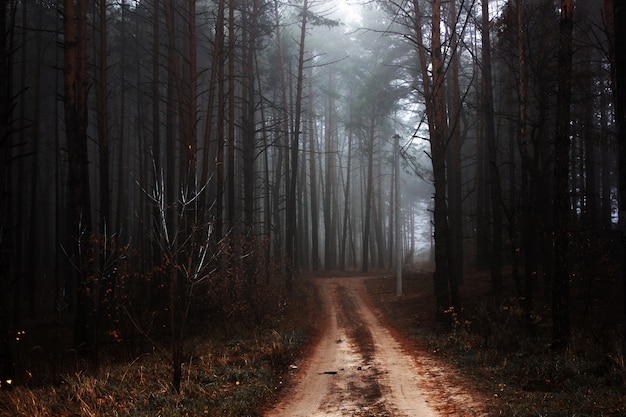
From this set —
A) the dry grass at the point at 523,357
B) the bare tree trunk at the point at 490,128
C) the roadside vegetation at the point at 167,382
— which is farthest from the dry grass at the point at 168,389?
the bare tree trunk at the point at 490,128

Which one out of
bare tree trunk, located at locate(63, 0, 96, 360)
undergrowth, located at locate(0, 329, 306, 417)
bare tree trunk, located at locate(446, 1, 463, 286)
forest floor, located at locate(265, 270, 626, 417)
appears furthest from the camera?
bare tree trunk, located at locate(446, 1, 463, 286)

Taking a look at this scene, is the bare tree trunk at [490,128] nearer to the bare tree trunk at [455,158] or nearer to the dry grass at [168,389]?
the bare tree trunk at [455,158]

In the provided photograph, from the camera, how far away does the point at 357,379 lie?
963 centimetres

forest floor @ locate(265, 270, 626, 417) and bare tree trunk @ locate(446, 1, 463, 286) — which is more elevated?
bare tree trunk @ locate(446, 1, 463, 286)

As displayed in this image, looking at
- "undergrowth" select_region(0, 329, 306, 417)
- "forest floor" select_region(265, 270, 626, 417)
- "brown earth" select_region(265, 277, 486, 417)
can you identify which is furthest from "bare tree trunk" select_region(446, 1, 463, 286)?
"undergrowth" select_region(0, 329, 306, 417)

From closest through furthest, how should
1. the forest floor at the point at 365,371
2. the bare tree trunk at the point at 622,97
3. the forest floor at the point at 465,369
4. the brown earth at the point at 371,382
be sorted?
the bare tree trunk at the point at 622,97, the forest floor at the point at 365,371, the forest floor at the point at 465,369, the brown earth at the point at 371,382

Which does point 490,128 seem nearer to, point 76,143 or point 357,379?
point 357,379

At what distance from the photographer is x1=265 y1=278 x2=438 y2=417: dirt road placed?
24.8ft

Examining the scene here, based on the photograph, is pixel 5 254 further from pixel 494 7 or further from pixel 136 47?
pixel 494 7

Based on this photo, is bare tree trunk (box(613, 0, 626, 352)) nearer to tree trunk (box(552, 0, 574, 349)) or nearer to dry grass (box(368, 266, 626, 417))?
dry grass (box(368, 266, 626, 417))

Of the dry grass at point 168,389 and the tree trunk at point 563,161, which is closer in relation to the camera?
the dry grass at point 168,389

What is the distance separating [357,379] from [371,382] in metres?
0.38

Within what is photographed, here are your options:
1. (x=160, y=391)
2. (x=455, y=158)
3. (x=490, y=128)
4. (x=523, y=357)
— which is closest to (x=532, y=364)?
(x=523, y=357)

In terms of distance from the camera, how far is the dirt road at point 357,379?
7.56 metres
